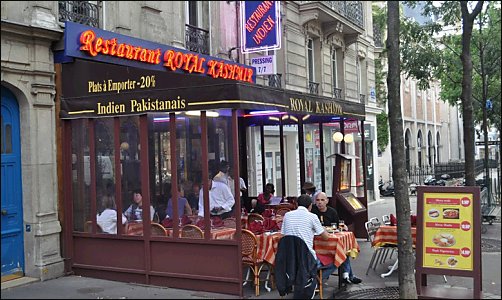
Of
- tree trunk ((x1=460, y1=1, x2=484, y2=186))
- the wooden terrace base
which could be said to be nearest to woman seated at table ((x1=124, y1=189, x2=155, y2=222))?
the wooden terrace base

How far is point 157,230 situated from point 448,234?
432 cm

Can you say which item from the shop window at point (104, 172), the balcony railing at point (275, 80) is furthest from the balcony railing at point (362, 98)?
the shop window at point (104, 172)

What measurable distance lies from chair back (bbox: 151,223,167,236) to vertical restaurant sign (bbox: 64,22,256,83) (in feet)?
10.8

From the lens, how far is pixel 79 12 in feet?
32.9

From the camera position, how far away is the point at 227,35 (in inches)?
566

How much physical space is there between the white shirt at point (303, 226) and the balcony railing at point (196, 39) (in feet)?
23.2

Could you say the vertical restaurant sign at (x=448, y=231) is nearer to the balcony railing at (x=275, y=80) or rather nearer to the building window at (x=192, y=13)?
the building window at (x=192, y=13)

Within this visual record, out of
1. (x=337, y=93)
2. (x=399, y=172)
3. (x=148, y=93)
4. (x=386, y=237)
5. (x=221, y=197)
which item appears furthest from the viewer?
(x=337, y=93)

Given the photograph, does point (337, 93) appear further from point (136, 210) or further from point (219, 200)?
point (136, 210)

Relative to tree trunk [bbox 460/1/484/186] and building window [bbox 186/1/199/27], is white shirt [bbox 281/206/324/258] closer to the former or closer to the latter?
tree trunk [bbox 460/1/484/186]

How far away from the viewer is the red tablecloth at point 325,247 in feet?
25.1

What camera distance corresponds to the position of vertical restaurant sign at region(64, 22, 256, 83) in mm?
9219

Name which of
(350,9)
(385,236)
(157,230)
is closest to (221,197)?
(157,230)

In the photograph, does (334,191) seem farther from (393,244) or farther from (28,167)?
(28,167)
